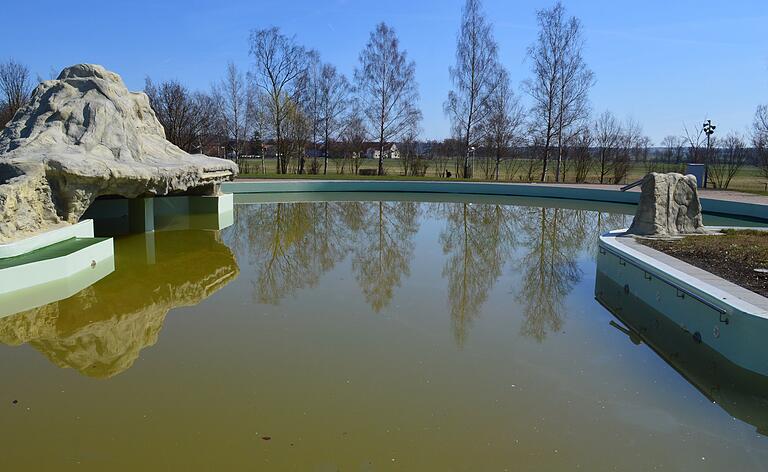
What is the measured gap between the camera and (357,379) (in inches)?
189

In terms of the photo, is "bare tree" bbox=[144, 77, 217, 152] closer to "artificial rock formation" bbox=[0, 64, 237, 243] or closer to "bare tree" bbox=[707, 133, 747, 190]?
"artificial rock formation" bbox=[0, 64, 237, 243]

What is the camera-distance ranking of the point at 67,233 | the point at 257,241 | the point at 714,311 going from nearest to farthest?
the point at 714,311
the point at 67,233
the point at 257,241

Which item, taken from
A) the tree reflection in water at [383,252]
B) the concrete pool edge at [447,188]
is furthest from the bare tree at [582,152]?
the tree reflection in water at [383,252]

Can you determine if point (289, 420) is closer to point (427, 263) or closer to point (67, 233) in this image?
point (427, 263)

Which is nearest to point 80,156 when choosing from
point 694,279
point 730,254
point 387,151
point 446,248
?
point 446,248

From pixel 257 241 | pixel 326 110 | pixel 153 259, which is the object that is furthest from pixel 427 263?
pixel 326 110

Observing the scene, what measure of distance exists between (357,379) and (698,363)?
134 inches

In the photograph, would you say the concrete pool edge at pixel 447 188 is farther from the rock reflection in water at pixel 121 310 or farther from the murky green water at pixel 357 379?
the murky green water at pixel 357 379

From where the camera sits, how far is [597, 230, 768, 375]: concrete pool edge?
16.6ft

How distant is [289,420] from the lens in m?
4.08

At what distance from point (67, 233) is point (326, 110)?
2736 centimetres

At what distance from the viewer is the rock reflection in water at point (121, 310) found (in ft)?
17.9

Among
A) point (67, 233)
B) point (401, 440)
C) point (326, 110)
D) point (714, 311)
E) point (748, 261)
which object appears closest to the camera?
point (401, 440)

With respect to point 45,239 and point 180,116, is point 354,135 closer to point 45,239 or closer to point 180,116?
point 180,116
